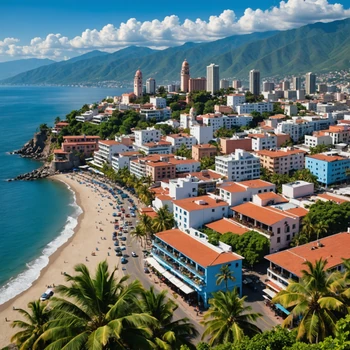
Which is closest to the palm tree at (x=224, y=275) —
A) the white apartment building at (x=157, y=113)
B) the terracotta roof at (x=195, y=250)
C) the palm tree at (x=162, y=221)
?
the terracotta roof at (x=195, y=250)

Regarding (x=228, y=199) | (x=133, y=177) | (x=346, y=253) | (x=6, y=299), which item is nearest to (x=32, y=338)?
(x=6, y=299)

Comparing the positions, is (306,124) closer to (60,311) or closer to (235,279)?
(235,279)

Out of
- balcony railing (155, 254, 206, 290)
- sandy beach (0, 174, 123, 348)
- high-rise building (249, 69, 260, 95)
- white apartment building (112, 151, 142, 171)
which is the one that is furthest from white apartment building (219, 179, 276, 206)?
high-rise building (249, 69, 260, 95)

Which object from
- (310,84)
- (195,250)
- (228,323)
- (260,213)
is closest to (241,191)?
(260,213)

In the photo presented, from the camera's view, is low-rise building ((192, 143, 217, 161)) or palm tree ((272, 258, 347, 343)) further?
low-rise building ((192, 143, 217, 161))

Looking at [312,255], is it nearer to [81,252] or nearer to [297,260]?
[297,260]

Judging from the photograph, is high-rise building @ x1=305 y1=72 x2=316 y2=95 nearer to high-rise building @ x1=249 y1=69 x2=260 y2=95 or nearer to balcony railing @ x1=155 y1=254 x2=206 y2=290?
high-rise building @ x1=249 y1=69 x2=260 y2=95

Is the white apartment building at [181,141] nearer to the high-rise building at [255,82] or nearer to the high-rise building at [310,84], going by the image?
the high-rise building at [255,82]
